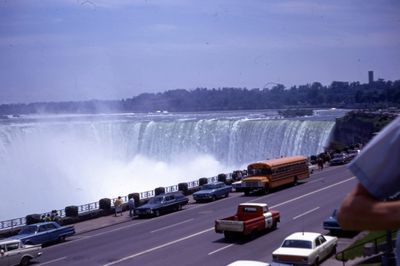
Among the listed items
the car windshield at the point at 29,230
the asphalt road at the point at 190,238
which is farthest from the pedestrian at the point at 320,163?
the car windshield at the point at 29,230

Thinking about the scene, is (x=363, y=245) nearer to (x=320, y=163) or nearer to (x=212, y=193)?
(x=212, y=193)

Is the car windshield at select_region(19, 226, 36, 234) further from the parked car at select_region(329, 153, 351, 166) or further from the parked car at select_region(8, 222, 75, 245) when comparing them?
the parked car at select_region(329, 153, 351, 166)

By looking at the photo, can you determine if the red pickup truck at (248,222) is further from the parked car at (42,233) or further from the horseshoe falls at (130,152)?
the horseshoe falls at (130,152)

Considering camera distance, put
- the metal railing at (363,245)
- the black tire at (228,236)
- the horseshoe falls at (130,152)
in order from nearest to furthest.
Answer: the metal railing at (363,245) → the black tire at (228,236) → the horseshoe falls at (130,152)

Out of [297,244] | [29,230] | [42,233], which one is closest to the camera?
[297,244]

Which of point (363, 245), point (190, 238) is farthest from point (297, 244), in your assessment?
point (190, 238)

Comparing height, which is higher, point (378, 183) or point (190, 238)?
point (378, 183)
